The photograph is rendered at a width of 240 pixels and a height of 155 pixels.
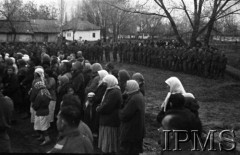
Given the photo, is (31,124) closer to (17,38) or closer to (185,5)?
(185,5)

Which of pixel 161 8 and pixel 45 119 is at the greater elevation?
pixel 161 8

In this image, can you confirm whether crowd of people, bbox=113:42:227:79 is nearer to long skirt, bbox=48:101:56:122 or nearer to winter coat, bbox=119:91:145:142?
long skirt, bbox=48:101:56:122

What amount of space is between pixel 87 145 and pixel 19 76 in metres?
6.46

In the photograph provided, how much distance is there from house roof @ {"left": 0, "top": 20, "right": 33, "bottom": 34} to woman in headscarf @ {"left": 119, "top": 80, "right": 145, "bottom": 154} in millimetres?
39154

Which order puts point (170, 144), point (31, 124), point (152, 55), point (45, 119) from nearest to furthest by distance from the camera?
point (170, 144), point (45, 119), point (31, 124), point (152, 55)

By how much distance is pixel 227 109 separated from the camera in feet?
38.1

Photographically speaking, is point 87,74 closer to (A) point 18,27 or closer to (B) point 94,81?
(B) point 94,81

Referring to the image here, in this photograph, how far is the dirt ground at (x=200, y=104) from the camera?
7.34 m

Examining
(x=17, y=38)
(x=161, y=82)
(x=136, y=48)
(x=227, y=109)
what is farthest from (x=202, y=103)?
(x=17, y=38)

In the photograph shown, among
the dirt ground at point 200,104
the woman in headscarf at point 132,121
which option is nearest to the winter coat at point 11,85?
the dirt ground at point 200,104

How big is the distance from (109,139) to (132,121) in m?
0.81

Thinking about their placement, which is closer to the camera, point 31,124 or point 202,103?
point 31,124

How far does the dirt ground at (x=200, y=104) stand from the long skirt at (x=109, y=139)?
1041mm

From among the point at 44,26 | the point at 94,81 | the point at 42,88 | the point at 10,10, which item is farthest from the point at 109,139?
the point at 44,26
